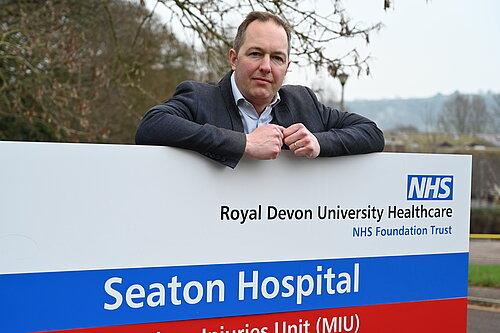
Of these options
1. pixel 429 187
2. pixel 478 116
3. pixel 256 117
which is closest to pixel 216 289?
pixel 256 117

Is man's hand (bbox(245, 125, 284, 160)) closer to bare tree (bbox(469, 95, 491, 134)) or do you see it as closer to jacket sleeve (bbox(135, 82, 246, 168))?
jacket sleeve (bbox(135, 82, 246, 168))

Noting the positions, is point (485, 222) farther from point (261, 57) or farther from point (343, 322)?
point (261, 57)

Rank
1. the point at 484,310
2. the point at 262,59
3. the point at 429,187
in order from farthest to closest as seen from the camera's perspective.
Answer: the point at 484,310, the point at 429,187, the point at 262,59

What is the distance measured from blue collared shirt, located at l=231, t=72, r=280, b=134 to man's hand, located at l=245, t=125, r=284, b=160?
237mm

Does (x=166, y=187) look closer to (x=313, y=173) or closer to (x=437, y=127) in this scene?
(x=313, y=173)

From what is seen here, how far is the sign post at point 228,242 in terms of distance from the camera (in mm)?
2309

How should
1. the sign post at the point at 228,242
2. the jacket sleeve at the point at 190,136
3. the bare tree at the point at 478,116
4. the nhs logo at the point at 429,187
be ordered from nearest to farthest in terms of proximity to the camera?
the sign post at the point at 228,242, the jacket sleeve at the point at 190,136, the nhs logo at the point at 429,187, the bare tree at the point at 478,116

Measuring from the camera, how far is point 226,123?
8.88 ft

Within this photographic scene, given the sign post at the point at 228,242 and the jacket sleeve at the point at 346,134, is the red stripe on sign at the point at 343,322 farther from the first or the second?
the jacket sleeve at the point at 346,134

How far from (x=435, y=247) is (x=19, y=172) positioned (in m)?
1.76

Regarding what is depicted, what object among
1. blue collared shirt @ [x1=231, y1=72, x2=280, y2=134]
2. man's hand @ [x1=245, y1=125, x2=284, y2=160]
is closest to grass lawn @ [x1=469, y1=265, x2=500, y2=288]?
blue collared shirt @ [x1=231, y1=72, x2=280, y2=134]

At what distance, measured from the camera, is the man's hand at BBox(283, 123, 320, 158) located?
260cm

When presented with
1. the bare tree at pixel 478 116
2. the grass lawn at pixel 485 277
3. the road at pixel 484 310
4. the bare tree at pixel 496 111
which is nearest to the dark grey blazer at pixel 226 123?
the road at pixel 484 310

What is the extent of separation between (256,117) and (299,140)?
283 mm
